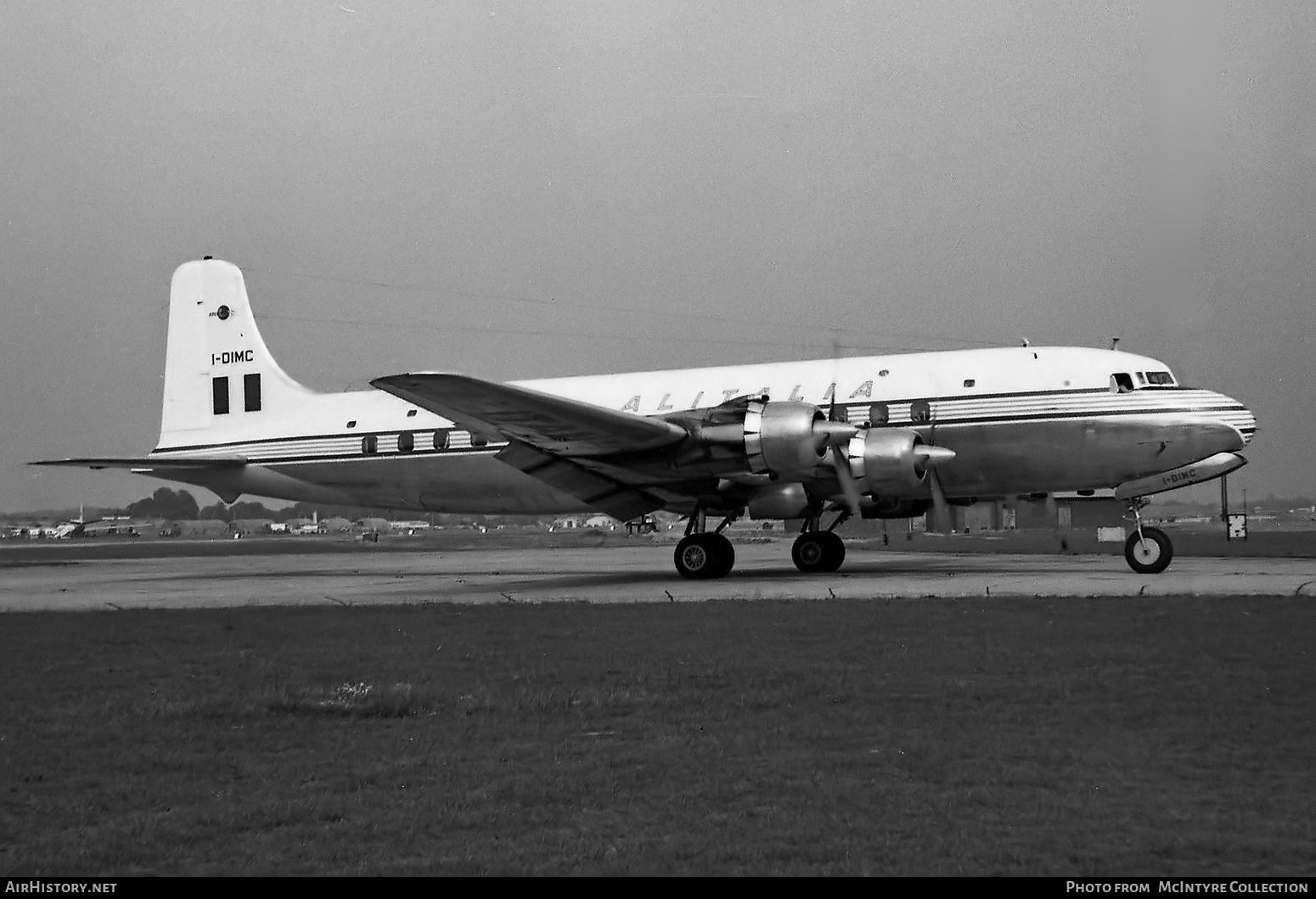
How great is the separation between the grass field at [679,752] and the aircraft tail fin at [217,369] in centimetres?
1621

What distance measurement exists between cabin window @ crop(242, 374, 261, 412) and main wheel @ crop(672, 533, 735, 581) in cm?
1190

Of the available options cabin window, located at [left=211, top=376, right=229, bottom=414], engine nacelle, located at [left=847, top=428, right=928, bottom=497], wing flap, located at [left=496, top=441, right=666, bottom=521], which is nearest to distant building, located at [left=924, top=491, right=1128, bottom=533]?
Result: wing flap, located at [left=496, top=441, right=666, bottom=521]

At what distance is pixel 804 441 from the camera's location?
18.4 meters

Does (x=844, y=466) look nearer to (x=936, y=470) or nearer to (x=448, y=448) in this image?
(x=936, y=470)

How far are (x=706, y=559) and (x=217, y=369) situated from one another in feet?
45.0

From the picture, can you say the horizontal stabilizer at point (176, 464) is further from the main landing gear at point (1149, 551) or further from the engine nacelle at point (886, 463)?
the main landing gear at point (1149, 551)

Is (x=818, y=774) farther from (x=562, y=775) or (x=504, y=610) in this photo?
(x=504, y=610)

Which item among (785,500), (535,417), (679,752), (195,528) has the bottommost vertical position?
(195,528)

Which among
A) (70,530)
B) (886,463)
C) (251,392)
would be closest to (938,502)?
(886,463)

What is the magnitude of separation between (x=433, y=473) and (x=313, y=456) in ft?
10.3

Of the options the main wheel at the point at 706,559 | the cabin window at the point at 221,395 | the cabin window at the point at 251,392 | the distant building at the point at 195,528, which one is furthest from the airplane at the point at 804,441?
the distant building at the point at 195,528

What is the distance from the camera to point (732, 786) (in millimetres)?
5328

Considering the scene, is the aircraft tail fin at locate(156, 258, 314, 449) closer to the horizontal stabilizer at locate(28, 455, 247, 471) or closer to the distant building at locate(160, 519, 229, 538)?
the horizontal stabilizer at locate(28, 455, 247, 471)
